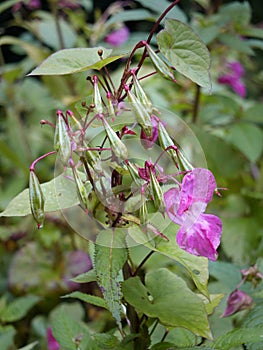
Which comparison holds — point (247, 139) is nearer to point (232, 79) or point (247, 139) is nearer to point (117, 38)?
point (232, 79)

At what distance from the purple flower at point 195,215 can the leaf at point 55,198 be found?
0.09 m

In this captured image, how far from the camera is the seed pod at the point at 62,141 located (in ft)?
1.56

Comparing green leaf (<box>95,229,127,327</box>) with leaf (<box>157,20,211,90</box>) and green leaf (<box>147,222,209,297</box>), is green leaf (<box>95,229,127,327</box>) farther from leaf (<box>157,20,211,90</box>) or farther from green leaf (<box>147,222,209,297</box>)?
leaf (<box>157,20,211,90</box>)

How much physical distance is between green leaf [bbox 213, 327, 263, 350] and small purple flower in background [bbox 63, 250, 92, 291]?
684 millimetres

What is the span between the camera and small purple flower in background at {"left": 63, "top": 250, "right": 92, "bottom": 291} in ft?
4.09

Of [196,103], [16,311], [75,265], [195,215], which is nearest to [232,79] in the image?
[196,103]

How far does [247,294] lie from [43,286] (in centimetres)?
63

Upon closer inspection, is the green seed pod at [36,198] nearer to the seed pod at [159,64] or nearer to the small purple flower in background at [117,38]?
the seed pod at [159,64]

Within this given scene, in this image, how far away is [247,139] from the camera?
53.2 inches

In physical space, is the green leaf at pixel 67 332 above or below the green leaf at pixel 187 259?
below

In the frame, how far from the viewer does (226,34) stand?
51.1 inches

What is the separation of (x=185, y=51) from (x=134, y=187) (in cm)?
14

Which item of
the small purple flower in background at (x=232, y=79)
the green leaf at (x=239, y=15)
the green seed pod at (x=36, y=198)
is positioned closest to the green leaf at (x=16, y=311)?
the green seed pod at (x=36, y=198)

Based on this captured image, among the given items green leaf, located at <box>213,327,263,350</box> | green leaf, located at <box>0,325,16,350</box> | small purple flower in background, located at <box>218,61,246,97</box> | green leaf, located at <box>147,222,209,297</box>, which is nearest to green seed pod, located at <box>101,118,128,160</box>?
green leaf, located at <box>147,222,209,297</box>
